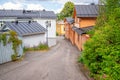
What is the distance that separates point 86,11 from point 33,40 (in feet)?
28.4

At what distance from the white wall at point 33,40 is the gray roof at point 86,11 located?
643cm

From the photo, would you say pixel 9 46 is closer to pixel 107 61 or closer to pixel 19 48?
pixel 19 48

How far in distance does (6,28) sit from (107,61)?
83.4ft

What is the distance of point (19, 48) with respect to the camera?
26484mm

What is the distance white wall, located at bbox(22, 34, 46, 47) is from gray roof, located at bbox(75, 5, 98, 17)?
6427 millimetres

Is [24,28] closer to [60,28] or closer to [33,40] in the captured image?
[33,40]

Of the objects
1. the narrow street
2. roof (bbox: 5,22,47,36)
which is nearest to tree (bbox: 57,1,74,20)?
roof (bbox: 5,22,47,36)

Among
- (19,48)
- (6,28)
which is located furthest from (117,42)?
(6,28)

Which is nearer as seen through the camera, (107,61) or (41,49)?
(107,61)

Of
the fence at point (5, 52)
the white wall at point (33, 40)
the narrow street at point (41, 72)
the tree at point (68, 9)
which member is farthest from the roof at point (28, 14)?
the tree at point (68, 9)

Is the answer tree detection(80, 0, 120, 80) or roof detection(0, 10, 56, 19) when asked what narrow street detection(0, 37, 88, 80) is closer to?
tree detection(80, 0, 120, 80)

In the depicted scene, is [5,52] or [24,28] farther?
[24,28]

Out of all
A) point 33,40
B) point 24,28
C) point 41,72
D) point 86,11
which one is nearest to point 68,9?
point 86,11

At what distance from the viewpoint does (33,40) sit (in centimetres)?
3600
